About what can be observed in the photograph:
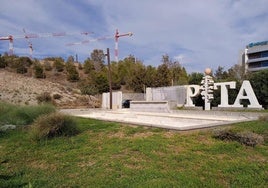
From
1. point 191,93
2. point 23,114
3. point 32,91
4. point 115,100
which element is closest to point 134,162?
point 23,114

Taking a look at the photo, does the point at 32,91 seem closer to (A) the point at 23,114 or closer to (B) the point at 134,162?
(A) the point at 23,114

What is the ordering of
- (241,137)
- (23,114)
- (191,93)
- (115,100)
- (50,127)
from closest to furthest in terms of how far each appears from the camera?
(241,137)
(50,127)
(23,114)
(191,93)
(115,100)

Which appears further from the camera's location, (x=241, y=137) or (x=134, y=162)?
(x=241, y=137)

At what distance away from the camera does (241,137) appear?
20.0 ft

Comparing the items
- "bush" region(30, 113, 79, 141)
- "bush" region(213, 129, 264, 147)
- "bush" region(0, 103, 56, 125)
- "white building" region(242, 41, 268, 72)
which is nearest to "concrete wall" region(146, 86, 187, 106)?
"bush" region(0, 103, 56, 125)

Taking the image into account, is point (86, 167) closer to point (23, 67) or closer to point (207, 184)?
point (207, 184)

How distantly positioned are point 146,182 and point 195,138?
325 centimetres

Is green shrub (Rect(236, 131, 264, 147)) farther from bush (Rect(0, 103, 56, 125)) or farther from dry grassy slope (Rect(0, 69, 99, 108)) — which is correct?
dry grassy slope (Rect(0, 69, 99, 108))

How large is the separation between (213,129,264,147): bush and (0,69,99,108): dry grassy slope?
26.8 metres

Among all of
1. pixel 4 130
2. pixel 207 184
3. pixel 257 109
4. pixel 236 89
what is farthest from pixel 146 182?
pixel 236 89

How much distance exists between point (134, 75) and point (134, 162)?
3322 centimetres

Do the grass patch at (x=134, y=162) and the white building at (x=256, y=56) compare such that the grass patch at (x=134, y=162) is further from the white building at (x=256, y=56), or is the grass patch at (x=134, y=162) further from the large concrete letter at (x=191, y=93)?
the white building at (x=256, y=56)

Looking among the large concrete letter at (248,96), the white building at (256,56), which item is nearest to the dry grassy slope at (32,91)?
the large concrete letter at (248,96)

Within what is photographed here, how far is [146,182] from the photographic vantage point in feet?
12.6
